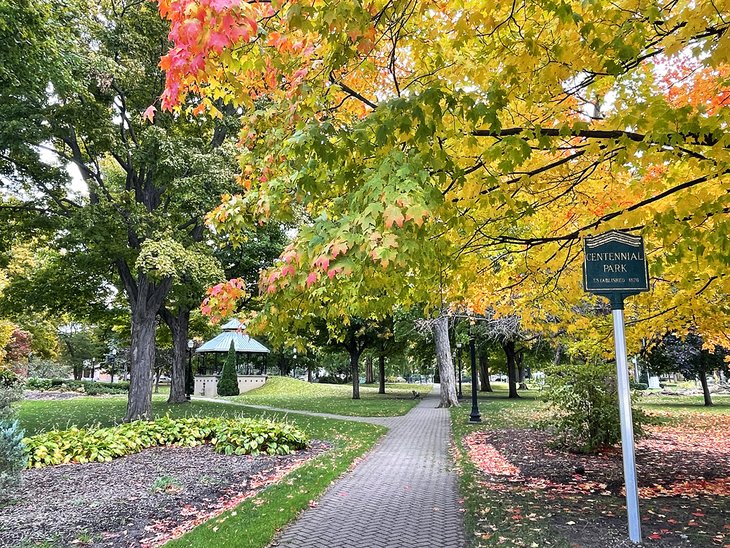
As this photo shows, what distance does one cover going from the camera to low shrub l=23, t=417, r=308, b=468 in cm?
920

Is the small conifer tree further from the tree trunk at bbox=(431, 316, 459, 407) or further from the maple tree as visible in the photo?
the maple tree

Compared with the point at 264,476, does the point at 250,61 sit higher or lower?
higher

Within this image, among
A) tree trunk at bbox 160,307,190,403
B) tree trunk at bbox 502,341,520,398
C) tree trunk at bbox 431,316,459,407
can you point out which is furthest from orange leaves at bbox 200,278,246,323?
tree trunk at bbox 502,341,520,398

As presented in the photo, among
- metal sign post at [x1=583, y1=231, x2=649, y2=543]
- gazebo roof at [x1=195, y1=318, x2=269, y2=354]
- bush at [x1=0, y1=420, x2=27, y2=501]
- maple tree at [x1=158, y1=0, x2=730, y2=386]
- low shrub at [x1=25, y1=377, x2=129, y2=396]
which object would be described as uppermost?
maple tree at [x1=158, y1=0, x2=730, y2=386]

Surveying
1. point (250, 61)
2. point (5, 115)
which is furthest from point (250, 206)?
point (5, 115)

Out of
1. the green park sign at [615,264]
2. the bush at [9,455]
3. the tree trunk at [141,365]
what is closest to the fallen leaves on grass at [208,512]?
the bush at [9,455]

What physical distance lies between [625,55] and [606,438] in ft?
26.7

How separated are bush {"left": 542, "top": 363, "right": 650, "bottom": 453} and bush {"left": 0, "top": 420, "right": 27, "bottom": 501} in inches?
339

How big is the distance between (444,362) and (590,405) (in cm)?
1339

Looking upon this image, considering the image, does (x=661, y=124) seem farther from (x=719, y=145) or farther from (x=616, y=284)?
(x=616, y=284)

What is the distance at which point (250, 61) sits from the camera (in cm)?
435

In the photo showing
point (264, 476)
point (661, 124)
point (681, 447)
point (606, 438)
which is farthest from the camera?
point (681, 447)

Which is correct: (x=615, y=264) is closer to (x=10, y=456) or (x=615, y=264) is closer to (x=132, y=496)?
(x=132, y=496)

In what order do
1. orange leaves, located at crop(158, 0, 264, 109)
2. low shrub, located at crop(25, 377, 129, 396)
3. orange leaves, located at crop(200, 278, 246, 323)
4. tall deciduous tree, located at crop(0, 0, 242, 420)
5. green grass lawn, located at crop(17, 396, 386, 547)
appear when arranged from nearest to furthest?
orange leaves, located at crop(158, 0, 264, 109), orange leaves, located at crop(200, 278, 246, 323), green grass lawn, located at crop(17, 396, 386, 547), tall deciduous tree, located at crop(0, 0, 242, 420), low shrub, located at crop(25, 377, 129, 396)
